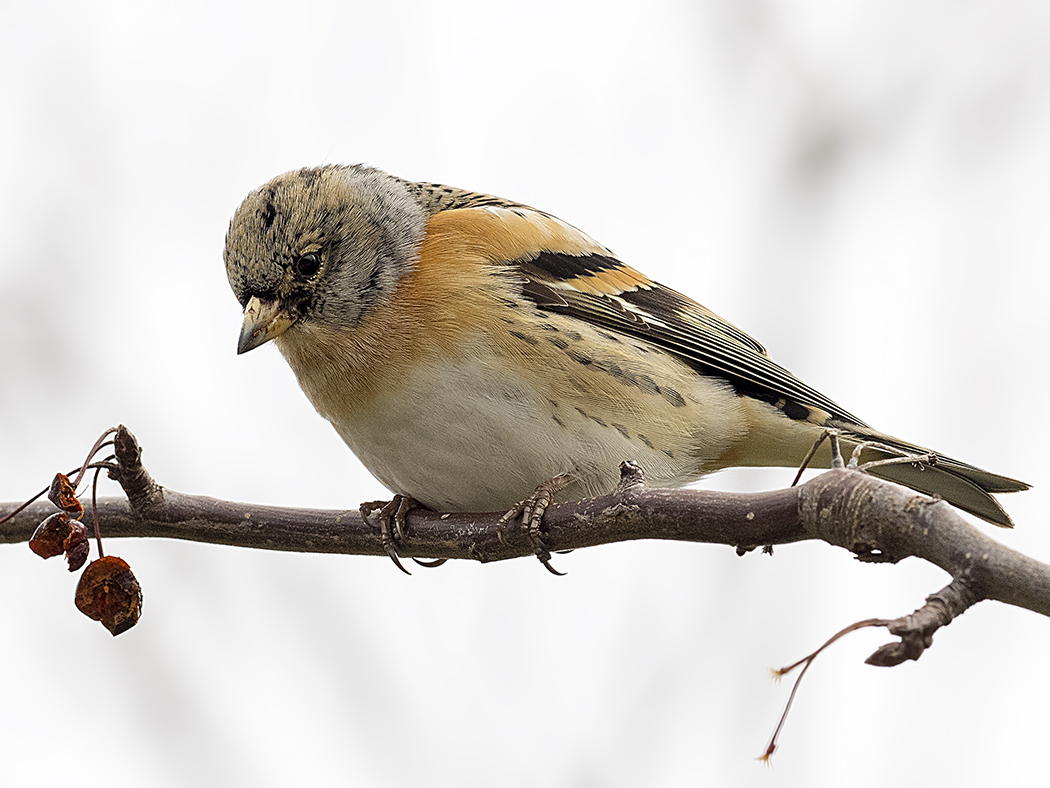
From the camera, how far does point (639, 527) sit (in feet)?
8.59

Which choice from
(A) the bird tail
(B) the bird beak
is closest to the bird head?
(B) the bird beak

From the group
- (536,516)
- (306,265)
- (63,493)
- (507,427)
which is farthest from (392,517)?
(63,493)

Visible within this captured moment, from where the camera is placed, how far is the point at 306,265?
3986mm

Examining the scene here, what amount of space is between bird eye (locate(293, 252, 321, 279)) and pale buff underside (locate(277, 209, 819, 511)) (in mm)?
222

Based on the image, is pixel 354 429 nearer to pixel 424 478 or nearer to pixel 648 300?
pixel 424 478

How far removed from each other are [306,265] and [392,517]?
1089 mm

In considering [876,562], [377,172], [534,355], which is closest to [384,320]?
[534,355]

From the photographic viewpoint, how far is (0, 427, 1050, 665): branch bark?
1890 mm

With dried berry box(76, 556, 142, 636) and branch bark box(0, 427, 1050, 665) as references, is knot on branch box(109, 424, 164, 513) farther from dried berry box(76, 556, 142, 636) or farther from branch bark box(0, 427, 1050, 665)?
dried berry box(76, 556, 142, 636)

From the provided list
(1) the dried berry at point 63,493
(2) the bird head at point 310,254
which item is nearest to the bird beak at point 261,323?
(2) the bird head at point 310,254

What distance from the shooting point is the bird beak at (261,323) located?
12.1ft

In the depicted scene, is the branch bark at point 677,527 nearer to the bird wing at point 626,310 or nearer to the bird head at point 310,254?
the bird head at point 310,254

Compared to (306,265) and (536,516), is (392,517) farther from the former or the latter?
(306,265)

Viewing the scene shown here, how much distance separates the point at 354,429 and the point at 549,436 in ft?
2.51
